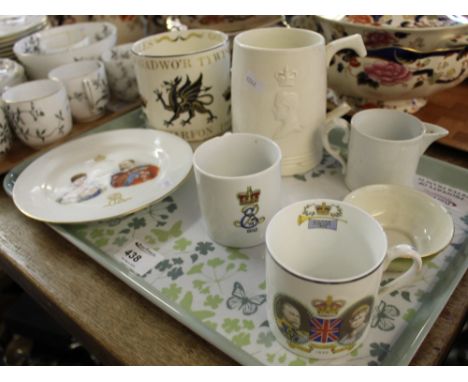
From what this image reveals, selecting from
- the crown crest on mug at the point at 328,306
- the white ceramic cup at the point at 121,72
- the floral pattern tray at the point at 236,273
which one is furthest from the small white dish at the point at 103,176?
the crown crest on mug at the point at 328,306

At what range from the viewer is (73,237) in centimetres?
49

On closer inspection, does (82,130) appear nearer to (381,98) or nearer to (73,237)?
(73,237)

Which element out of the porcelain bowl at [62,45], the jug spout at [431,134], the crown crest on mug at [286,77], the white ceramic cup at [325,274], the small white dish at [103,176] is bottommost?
the small white dish at [103,176]

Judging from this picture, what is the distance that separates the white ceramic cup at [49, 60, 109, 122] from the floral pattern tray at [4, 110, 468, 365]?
0.16m

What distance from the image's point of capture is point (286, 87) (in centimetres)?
51

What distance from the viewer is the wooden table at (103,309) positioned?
380 millimetres

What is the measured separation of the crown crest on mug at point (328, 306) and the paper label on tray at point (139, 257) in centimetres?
20

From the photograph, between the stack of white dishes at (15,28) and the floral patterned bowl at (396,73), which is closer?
the floral patterned bowl at (396,73)

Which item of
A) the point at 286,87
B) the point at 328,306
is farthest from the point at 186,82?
the point at 328,306

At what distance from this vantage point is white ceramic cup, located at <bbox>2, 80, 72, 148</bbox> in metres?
0.61

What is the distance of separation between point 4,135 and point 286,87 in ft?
1.36

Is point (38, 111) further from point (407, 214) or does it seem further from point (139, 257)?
point (407, 214)

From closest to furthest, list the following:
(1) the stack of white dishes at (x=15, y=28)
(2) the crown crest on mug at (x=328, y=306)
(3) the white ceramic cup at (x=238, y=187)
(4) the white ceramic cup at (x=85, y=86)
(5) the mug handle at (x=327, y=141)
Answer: (2) the crown crest on mug at (x=328, y=306)
(3) the white ceramic cup at (x=238, y=187)
(5) the mug handle at (x=327, y=141)
(4) the white ceramic cup at (x=85, y=86)
(1) the stack of white dishes at (x=15, y=28)

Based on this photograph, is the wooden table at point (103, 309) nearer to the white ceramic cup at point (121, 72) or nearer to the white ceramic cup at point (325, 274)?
the white ceramic cup at point (325, 274)
